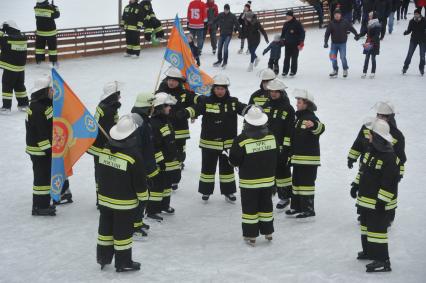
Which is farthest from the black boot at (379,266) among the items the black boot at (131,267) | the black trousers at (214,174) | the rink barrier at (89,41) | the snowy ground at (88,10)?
the snowy ground at (88,10)

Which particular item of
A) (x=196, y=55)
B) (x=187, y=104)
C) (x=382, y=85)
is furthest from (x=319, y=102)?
(x=187, y=104)

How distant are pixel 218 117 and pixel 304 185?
5.05ft

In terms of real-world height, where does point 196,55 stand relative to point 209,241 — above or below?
above

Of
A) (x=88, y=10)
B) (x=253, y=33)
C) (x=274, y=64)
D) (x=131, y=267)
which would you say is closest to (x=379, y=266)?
(x=131, y=267)

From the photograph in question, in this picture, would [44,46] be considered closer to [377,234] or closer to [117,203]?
[117,203]

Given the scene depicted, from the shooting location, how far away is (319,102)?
16328mm

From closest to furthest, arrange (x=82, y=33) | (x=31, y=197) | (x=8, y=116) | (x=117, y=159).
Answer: (x=117, y=159) < (x=31, y=197) < (x=8, y=116) < (x=82, y=33)

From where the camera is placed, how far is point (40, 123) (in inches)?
368

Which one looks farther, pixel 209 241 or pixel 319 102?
pixel 319 102

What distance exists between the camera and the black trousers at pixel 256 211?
345 inches

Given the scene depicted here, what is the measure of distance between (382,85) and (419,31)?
183cm

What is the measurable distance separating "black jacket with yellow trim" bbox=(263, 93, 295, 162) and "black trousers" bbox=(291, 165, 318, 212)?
0.35m

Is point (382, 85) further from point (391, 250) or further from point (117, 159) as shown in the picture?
point (117, 159)

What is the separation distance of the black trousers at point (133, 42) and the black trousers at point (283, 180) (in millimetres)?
11055
